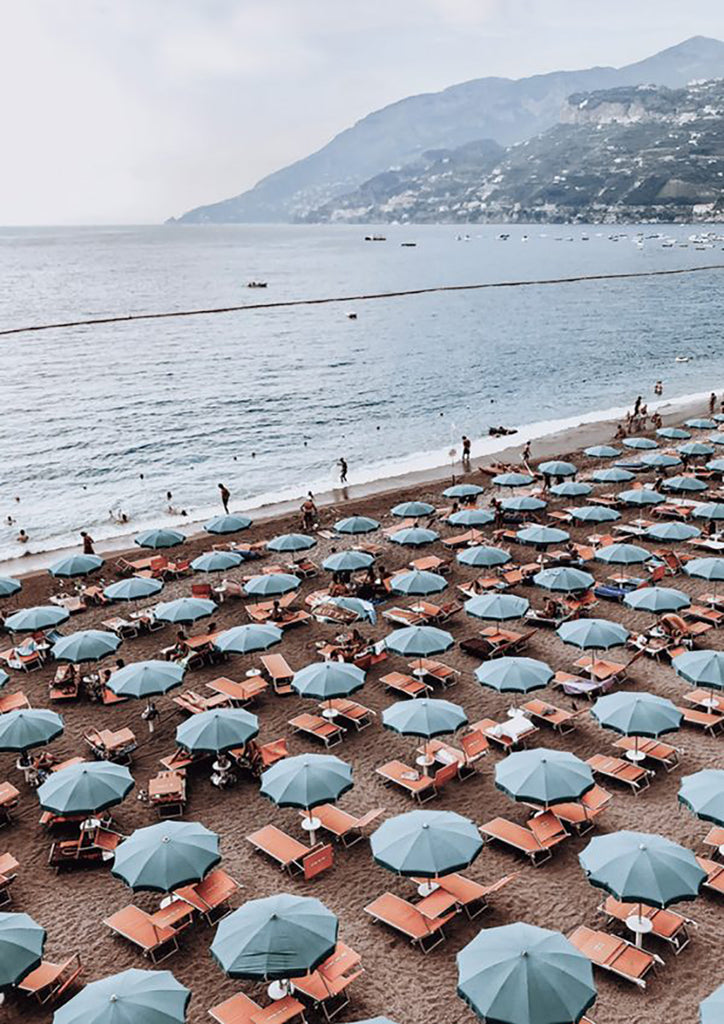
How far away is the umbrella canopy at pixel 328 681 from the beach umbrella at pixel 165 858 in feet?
14.0

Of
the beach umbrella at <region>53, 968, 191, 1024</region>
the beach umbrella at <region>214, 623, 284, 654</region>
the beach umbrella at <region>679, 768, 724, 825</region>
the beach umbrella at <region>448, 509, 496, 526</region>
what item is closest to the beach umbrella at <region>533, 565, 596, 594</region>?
the beach umbrella at <region>448, 509, 496, 526</region>

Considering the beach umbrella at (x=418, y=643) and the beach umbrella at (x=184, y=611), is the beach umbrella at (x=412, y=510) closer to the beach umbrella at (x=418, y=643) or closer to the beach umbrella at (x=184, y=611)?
the beach umbrella at (x=184, y=611)

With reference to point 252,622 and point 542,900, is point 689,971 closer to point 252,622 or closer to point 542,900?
point 542,900

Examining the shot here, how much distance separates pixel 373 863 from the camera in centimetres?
1264

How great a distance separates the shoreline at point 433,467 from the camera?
3103 cm

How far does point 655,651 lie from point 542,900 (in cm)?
843

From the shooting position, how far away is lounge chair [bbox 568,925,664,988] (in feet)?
33.1

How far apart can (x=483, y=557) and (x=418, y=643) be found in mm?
5459

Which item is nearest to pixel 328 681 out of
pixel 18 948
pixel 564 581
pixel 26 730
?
pixel 26 730

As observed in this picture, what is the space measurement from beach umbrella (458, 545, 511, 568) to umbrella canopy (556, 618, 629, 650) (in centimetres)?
457

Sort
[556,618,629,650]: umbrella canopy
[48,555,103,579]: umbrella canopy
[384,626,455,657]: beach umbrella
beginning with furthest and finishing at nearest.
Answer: [48,555,103,579]: umbrella canopy
[384,626,455,657]: beach umbrella
[556,618,629,650]: umbrella canopy

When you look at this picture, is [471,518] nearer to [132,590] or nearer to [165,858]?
[132,590]

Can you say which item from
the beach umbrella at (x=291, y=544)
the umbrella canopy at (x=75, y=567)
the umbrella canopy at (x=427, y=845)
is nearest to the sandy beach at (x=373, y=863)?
the umbrella canopy at (x=427, y=845)

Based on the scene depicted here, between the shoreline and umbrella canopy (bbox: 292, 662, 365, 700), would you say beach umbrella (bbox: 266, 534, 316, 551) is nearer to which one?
the shoreline
